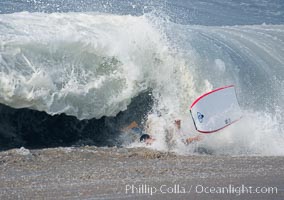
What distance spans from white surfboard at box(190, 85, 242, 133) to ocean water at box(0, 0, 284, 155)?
0.49 feet

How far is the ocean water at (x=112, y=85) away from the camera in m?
7.50

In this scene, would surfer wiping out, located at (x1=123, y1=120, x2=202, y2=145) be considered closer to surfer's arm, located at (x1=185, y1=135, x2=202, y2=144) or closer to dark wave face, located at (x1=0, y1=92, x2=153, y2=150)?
surfer's arm, located at (x1=185, y1=135, x2=202, y2=144)

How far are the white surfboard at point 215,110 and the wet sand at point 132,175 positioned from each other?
1056mm

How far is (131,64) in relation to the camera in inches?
337

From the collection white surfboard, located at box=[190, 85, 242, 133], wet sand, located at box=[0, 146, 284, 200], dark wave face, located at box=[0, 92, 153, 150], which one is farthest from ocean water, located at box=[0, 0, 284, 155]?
wet sand, located at box=[0, 146, 284, 200]

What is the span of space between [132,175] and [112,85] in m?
2.86

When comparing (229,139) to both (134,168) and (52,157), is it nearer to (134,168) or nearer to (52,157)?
(134,168)

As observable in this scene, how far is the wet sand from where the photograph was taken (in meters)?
5.25

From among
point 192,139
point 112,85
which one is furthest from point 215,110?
point 112,85

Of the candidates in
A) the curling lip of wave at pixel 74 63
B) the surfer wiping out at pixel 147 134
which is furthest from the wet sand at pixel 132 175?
the curling lip of wave at pixel 74 63

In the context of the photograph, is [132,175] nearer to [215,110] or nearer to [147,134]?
[147,134]

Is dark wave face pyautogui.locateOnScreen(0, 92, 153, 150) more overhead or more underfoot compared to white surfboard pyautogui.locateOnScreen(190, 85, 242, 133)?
more underfoot

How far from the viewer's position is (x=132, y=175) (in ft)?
18.9

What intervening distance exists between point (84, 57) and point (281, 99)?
4.19m
